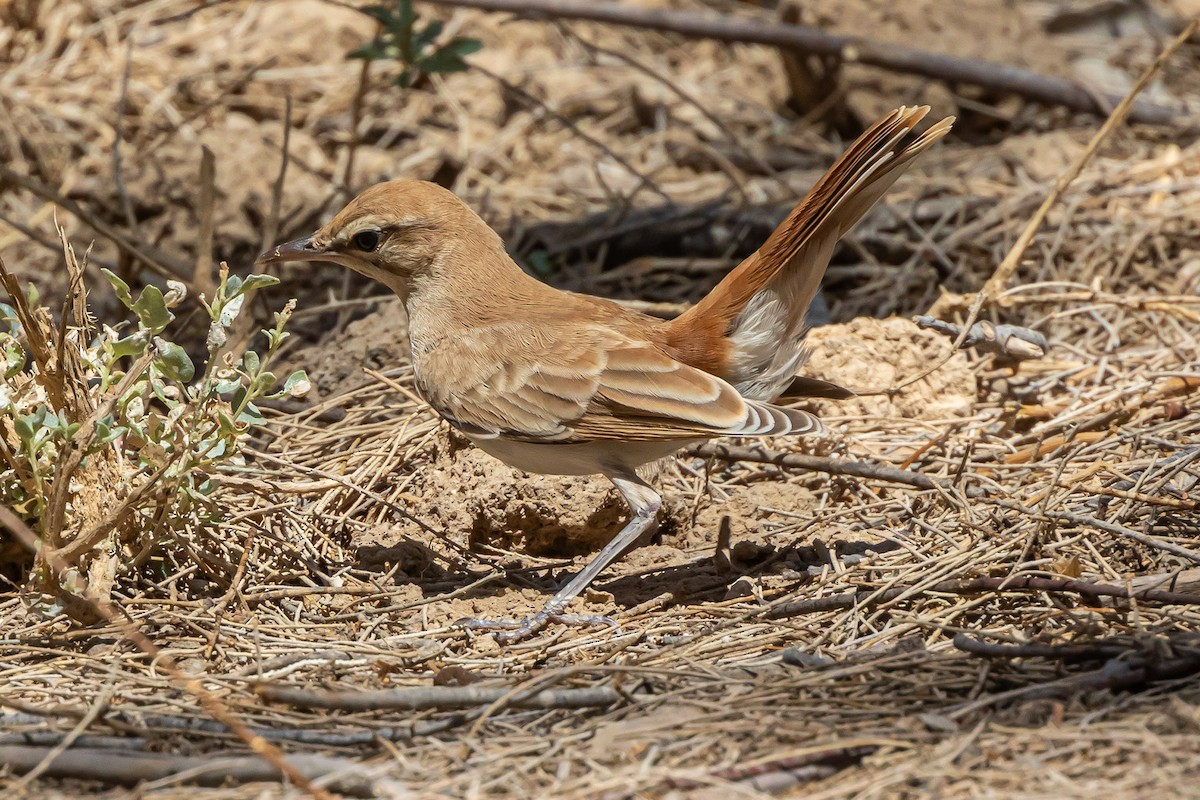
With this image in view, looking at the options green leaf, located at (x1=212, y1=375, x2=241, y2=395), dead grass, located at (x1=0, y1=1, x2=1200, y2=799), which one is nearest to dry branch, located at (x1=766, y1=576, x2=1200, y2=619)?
dead grass, located at (x1=0, y1=1, x2=1200, y2=799)

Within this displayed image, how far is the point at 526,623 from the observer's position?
408 centimetres

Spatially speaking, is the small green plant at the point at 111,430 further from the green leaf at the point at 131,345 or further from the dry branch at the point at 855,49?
the dry branch at the point at 855,49

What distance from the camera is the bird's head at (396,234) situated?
4.67 m

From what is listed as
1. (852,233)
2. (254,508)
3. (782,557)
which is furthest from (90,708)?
(852,233)

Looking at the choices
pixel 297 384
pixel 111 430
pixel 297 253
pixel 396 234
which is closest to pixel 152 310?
pixel 111 430

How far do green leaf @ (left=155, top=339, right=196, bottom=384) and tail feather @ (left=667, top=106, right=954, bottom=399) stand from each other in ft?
5.53

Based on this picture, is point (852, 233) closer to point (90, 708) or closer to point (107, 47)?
point (90, 708)

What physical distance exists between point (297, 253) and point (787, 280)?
6.02 ft

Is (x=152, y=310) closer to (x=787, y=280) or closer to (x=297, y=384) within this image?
(x=297, y=384)

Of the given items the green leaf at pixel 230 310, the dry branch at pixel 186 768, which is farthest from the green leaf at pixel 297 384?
the dry branch at pixel 186 768

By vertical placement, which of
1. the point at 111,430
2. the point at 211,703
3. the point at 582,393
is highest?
the point at 111,430

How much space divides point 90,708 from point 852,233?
4679mm

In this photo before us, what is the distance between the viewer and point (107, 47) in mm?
8523

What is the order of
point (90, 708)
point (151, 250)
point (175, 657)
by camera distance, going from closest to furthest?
point (90, 708) < point (175, 657) < point (151, 250)
